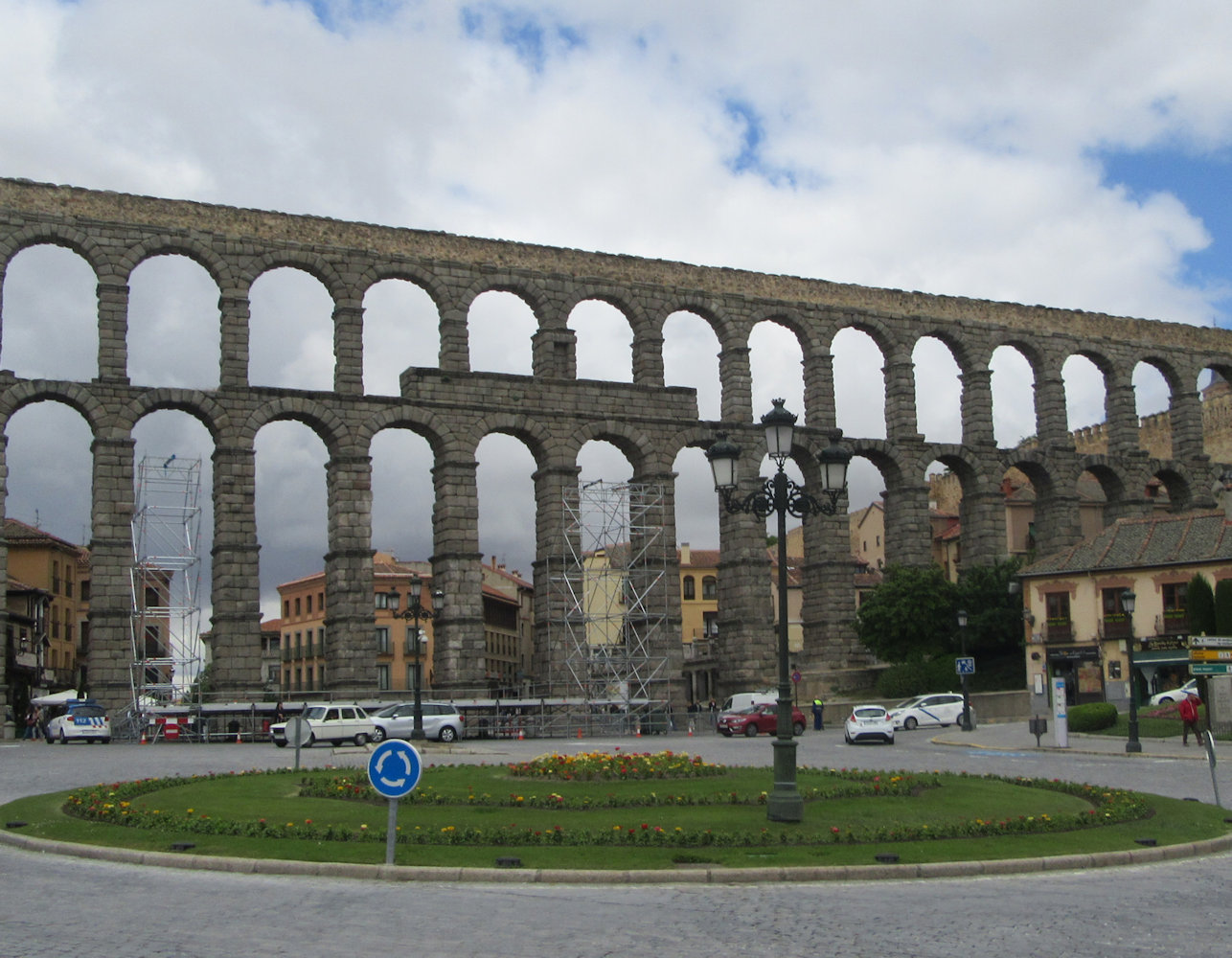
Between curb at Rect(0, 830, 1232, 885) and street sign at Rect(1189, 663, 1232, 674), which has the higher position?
street sign at Rect(1189, 663, 1232, 674)

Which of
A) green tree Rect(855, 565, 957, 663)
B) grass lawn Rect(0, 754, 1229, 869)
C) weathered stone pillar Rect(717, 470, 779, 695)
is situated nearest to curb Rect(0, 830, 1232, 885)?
grass lawn Rect(0, 754, 1229, 869)

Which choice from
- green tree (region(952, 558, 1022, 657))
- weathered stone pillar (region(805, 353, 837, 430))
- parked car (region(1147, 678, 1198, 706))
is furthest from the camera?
weathered stone pillar (region(805, 353, 837, 430))

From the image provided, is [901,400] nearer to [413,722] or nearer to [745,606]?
[745,606]

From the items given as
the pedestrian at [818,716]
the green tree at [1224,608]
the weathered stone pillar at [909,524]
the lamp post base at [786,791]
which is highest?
the weathered stone pillar at [909,524]

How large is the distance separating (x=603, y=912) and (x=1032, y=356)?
61361 mm

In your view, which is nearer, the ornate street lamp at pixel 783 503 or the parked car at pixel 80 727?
the ornate street lamp at pixel 783 503

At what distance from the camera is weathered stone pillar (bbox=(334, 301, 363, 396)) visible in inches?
2176

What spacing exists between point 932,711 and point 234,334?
105ft

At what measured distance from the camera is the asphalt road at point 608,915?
448 inches

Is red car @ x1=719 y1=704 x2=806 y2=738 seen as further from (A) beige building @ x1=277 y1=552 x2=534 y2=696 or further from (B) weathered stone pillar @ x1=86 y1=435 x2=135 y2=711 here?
(A) beige building @ x1=277 y1=552 x2=534 y2=696

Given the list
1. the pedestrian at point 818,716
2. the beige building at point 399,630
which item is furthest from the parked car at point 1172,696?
the beige building at point 399,630

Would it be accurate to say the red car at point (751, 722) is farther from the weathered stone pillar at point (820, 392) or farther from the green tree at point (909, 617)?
the weathered stone pillar at point (820, 392)

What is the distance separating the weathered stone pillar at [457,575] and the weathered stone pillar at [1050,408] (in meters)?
31.0

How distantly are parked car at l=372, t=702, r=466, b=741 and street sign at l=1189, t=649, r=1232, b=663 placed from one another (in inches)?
944
